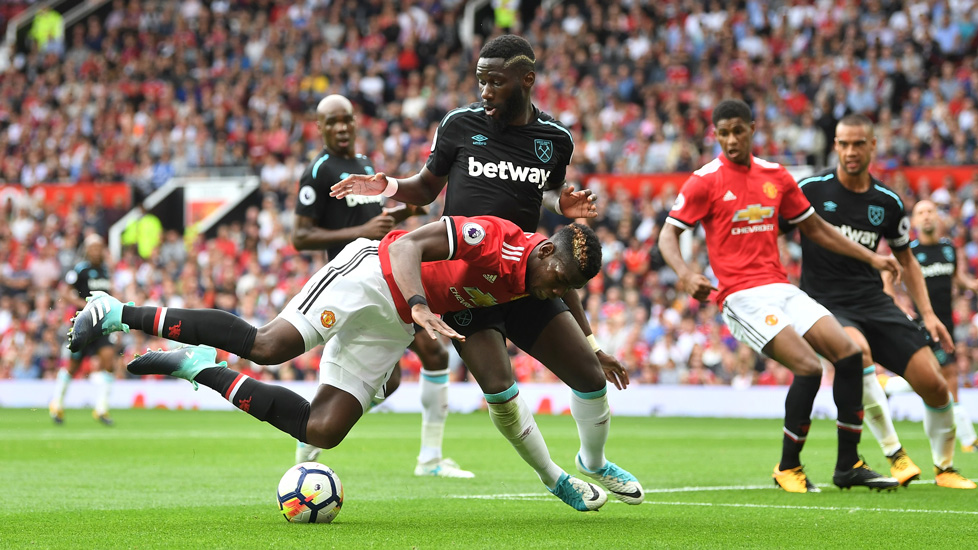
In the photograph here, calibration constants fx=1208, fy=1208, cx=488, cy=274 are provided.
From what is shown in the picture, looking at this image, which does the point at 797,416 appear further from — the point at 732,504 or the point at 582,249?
the point at 582,249

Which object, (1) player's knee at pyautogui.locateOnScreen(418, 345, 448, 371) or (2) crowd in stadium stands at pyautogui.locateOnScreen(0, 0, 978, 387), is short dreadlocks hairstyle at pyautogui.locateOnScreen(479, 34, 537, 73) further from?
(2) crowd in stadium stands at pyautogui.locateOnScreen(0, 0, 978, 387)

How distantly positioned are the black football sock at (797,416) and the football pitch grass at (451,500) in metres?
0.28

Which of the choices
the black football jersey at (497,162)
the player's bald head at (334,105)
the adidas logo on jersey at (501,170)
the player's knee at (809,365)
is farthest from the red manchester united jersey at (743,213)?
the player's bald head at (334,105)

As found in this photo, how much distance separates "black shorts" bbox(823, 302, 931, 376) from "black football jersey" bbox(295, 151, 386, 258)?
11.5ft

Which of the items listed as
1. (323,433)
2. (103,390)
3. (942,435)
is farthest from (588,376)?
(103,390)

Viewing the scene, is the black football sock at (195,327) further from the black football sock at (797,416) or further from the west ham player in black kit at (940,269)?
the west ham player in black kit at (940,269)

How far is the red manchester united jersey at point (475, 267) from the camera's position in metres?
5.86

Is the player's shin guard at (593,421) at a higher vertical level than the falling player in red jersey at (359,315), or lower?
lower

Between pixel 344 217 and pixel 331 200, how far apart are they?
16cm

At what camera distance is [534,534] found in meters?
5.54

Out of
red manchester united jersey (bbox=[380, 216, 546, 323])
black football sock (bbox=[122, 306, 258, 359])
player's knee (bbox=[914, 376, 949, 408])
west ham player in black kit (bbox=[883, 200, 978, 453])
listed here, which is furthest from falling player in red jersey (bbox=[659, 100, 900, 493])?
west ham player in black kit (bbox=[883, 200, 978, 453])

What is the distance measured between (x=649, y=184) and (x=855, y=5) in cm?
539

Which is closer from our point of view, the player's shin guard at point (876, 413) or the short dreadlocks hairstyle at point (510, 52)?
the short dreadlocks hairstyle at point (510, 52)

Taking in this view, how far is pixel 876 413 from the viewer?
A: 847cm
